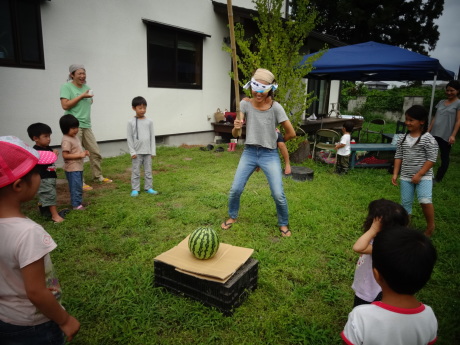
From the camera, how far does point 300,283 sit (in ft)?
10.1

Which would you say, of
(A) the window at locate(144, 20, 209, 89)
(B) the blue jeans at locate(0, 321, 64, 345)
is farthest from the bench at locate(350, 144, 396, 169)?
(B) the blue jeans at locate(0, 321, 64, 345)

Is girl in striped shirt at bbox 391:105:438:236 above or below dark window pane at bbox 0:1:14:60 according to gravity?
below

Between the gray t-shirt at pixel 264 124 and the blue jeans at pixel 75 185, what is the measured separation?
281 cm

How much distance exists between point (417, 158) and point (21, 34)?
7.82 meters

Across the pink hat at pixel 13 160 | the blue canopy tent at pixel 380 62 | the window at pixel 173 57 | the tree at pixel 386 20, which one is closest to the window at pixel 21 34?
the window at pixel 173 57

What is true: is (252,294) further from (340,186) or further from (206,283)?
(340,186)

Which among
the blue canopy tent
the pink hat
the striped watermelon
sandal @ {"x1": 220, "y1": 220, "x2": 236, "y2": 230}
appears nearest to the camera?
the pink hat

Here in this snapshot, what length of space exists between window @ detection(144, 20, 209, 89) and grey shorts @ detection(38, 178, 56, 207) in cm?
551

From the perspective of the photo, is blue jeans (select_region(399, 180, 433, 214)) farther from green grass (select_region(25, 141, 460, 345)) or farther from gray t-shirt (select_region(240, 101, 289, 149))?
gray t-shirt (select_region(240, 101, 289, 149))

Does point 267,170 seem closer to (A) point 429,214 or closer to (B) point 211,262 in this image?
(B) point 211,262

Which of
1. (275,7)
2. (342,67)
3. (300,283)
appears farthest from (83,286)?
(342,67)

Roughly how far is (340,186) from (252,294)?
4.35m

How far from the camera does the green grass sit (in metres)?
2.46

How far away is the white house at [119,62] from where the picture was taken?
6.36 metres
